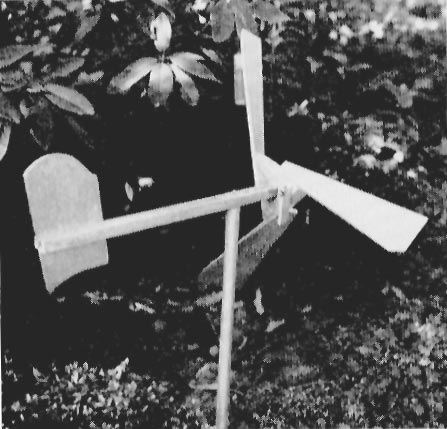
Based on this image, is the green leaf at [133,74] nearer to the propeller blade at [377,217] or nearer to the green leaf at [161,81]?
the green leaf at [161,81]

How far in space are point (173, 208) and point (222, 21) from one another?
648 millimetres

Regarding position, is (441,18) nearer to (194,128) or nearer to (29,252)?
(194,128)

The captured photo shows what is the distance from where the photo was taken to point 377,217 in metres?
1.11

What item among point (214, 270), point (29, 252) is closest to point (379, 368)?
point (214, 270)

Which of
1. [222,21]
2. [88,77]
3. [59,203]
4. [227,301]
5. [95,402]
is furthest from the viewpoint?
[95,402]

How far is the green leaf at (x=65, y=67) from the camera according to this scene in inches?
57.1

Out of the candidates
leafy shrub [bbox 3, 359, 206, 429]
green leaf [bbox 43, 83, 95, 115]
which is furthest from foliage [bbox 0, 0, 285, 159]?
leafy shrub [bbox 3, 359, 206, 429]

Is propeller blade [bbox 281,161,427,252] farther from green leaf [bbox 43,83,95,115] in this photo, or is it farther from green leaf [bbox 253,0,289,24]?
green leaf [bbox 43,83,95,115]

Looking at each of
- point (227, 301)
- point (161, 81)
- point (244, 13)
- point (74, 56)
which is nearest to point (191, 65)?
point (161, 81)

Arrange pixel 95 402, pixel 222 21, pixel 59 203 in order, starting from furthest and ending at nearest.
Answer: pixel 95 402, pixel 222 21, pixel 59 203

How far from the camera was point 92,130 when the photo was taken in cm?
203

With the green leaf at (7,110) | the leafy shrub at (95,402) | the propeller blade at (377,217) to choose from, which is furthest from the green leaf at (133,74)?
the leafy shrub at (95,402)

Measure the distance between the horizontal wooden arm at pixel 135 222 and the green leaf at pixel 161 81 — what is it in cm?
45

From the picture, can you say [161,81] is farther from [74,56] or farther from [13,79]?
[13,79]
